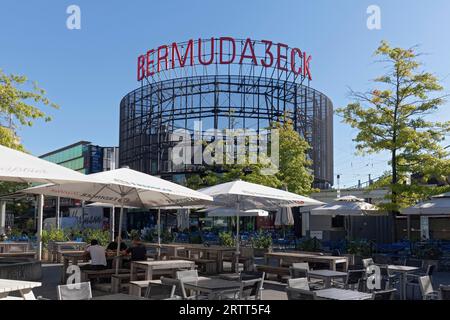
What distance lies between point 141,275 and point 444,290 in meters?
6.60

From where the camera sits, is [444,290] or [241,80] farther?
[241,80]

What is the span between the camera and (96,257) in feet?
39.2

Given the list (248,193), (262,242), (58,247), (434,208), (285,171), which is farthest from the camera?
(285,171)

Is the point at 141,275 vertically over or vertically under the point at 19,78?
under

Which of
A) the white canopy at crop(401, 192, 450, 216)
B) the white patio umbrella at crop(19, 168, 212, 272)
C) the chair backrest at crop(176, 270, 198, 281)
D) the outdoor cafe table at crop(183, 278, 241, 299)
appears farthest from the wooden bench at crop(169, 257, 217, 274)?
the outdoor cafe table at crop(183, 278, 241, 299)

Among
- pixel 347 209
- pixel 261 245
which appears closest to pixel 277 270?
pixel 347 209

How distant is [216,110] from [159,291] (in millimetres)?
42726

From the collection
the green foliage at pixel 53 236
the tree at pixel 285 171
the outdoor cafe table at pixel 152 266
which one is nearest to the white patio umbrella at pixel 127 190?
the outdoor cafe table at pixel 152 266

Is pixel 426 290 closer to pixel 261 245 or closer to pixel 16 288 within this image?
pixel 16 288

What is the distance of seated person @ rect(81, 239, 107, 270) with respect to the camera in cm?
1186

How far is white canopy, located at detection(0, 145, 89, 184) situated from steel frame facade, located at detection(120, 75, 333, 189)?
134 feet

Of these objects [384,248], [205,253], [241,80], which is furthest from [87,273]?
[241,80]
